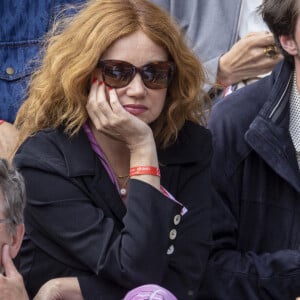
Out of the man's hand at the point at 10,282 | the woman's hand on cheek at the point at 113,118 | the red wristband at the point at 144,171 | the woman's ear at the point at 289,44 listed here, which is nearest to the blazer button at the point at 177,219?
the red wristband at the point at 144,171

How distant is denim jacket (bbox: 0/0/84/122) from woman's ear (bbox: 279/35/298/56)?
1059 mm

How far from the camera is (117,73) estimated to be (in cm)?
329

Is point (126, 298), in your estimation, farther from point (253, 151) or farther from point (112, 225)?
point (253, 151)

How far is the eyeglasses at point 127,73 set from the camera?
3.29m

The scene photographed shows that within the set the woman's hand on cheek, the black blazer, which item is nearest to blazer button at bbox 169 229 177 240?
the black blazer

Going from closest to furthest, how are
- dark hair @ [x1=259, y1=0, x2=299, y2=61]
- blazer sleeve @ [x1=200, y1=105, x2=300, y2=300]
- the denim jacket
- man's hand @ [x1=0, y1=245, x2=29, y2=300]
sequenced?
man's hand @ [x1=0, y1=245, x2=29, y2=300] → blazer sleeve @ [x1=200, y1=105, x2=300, y2=300] → dark hair @ [x1=259, y1=0, x2=299, y2=61] → the denim jacket

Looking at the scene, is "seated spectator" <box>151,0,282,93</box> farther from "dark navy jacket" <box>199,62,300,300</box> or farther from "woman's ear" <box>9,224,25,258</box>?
"woman's ear" <box>9,224,25,258</box>

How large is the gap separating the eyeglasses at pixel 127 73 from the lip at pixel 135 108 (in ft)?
0.27

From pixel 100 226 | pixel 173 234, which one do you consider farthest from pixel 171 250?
pixel 100 226

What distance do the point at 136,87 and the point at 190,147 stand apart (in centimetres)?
37

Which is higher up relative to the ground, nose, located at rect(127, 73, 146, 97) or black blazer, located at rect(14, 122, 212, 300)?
nose, located at rect(127, 73, 146, 97)

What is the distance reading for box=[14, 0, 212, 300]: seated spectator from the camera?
10.6ft

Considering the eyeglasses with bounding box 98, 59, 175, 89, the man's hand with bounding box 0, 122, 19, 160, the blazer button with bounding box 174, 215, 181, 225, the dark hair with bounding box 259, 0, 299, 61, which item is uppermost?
the dark hair with bounding box 259, 0, 299, 61

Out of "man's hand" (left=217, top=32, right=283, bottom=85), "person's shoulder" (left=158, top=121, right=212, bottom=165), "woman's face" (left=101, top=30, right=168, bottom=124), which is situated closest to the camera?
"woman's face" (left=101, top=30, right=168, bottom=124)
